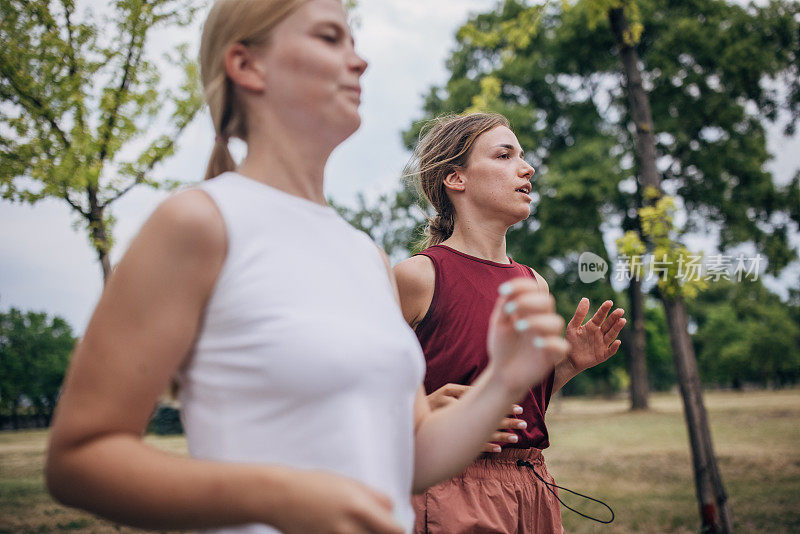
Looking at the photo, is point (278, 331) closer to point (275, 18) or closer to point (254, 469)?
point (254, 469)

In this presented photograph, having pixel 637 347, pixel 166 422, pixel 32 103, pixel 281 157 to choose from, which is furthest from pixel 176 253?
pixel 637 347

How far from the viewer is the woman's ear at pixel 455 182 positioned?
288 centimetres

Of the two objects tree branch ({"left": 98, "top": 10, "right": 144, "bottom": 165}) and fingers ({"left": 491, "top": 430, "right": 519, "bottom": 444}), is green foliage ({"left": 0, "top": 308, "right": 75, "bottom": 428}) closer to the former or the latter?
tree branch ({"left": 98, "top": 10, "right": 144, "bottom": 165})

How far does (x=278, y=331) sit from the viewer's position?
968 mm

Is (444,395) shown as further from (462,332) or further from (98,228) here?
(98,228)

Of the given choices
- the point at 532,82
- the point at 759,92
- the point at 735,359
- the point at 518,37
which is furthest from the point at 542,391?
the point at 735,359

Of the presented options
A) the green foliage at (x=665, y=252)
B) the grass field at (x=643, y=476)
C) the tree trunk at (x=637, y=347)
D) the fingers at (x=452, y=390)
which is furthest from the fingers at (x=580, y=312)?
the tree trunk at (x=637, y=347)

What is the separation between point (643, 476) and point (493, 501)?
945 centimetres

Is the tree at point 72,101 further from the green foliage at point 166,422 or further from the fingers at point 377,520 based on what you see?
the green foliage at point 166,422

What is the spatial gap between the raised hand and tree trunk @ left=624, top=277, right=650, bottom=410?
70.3ft

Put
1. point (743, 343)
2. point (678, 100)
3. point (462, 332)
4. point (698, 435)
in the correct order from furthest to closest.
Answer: point (743, 343) → point (678, 100) → point (698, 435) → point (462, 332)

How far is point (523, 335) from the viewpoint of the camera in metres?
1.09

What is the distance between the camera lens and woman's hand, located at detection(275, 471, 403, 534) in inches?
34.2

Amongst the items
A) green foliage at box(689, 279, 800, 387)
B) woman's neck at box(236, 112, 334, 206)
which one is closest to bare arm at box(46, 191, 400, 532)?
woman's neck at box(236, 112, 334, 206)
